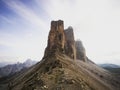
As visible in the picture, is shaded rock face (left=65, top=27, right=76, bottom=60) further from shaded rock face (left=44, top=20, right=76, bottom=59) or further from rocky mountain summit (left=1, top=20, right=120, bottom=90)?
shaded rock face (left=44, top=20, right=76, bottom=59)

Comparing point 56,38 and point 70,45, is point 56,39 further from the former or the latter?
point 70,45

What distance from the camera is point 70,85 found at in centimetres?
4372

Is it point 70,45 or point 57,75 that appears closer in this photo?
point 57,75

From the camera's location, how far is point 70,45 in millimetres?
112188

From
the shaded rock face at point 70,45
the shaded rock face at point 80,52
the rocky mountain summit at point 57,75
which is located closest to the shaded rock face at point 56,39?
the rocky mountain summit at point 57,75

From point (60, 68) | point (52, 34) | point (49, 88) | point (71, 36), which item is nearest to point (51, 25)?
point (52, 34)

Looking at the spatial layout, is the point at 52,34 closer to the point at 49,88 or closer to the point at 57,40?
the point at 57,40

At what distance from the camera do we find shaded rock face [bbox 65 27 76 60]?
106m

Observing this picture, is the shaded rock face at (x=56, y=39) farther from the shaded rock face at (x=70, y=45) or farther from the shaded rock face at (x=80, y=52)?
the shaded rock face at (x=80, y=52)

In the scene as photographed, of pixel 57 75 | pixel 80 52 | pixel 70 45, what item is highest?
pixel 70 45

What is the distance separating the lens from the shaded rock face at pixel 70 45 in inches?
4172

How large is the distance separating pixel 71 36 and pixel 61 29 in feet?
94.3

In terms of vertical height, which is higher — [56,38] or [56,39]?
[56,38]

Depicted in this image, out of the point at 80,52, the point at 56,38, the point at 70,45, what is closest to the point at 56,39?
the point at 56,38
